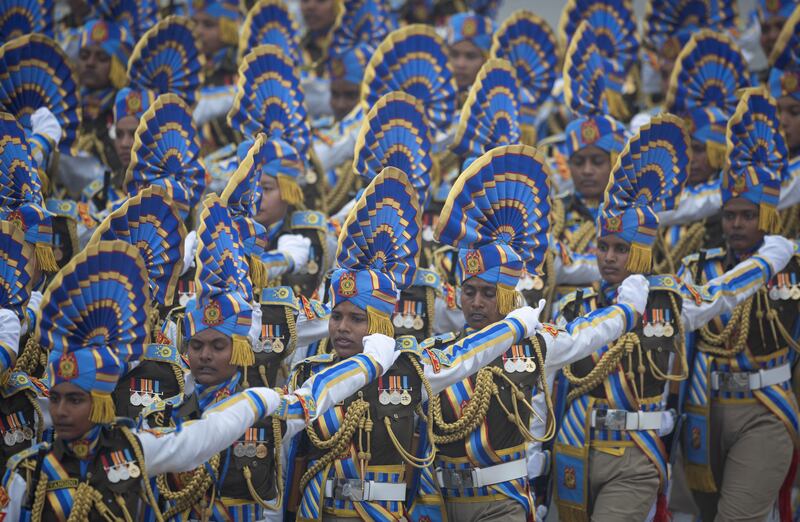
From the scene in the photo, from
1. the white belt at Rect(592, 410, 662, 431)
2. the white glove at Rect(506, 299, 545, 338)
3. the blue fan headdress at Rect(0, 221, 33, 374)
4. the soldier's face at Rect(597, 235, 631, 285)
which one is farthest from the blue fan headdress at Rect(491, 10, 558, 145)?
the blue fan headdress at Rect(0, 221, 33, 374)

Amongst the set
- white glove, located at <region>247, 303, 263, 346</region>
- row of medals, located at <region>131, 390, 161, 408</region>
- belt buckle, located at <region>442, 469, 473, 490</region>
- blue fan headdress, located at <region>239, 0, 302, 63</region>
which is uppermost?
blue fan headdress, located at <region>239, 0, 302, 63</region>

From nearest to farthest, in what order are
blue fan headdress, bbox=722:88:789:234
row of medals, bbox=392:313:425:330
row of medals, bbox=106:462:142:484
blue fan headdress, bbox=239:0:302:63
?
1. row of medals, bbox=106:462:142:484
2. row of medals, bbox=392:313:425:330
3. blue fan headdress, bbox=722:88:789:234
4. blue fan headdress, bbox=239:0:302:63

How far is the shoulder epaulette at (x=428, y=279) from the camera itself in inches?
323

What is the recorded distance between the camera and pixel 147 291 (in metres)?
5.64

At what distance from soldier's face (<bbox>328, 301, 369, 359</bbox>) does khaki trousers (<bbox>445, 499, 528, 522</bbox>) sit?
3.71 feet

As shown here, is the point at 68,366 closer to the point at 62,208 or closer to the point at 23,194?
the point at 23,194

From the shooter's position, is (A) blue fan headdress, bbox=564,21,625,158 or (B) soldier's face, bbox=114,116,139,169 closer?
(B) soldier's face, bbox=114,116,139,169

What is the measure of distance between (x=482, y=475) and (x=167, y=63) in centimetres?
466

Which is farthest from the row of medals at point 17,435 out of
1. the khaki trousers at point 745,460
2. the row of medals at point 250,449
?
the khaki trousers at point 745,460

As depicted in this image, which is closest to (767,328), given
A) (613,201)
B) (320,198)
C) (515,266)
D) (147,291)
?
(613,201)

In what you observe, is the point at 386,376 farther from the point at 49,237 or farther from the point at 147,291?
the point at 49,237

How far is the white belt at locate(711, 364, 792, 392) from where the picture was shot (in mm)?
8430

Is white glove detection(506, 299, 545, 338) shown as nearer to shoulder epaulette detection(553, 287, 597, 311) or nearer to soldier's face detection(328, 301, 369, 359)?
soldier's face detection(328, 301, 369, 359)

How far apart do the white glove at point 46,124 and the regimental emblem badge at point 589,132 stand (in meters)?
3.95
